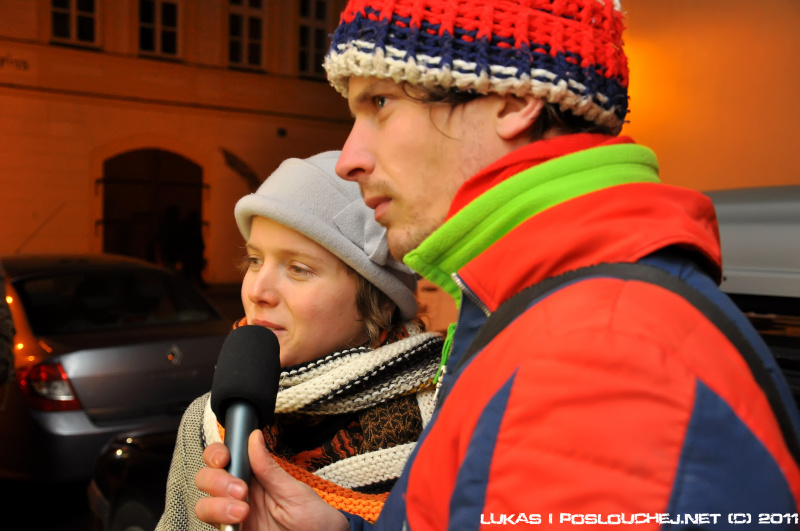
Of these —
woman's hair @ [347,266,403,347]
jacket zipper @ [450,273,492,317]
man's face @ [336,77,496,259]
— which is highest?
man's face @ [336,77,496,259]

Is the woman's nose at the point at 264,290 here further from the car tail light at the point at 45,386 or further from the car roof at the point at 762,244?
the car tail light at the point at 45,386

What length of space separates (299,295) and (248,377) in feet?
2.07

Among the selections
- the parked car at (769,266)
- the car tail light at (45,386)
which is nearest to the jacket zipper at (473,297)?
the parked car at (769,266)

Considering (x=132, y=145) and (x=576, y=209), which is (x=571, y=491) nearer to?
(x=576, y=209)

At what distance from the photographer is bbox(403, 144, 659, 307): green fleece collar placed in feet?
3.48

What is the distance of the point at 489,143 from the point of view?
1274 mm

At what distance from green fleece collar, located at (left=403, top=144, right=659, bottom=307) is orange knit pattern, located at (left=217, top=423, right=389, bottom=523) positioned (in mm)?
711

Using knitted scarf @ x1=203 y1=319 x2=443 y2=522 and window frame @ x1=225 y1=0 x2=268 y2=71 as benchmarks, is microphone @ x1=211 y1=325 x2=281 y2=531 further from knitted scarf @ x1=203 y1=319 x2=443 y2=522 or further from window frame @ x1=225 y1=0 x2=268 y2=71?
window frame @ x1=225 y1=0 x2=268 y2=71

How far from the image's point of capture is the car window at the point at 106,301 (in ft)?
16.4

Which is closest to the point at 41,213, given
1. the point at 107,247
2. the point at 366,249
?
the point at 107,247

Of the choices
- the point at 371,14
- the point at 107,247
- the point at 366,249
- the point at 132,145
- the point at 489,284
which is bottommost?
the point at 107,247

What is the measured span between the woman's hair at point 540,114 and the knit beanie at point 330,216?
696mm

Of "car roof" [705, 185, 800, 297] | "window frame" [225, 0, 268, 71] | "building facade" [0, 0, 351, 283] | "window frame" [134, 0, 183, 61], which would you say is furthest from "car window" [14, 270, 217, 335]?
"window frame" [225, 0, 268, 71]

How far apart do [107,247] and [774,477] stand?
1446cm
